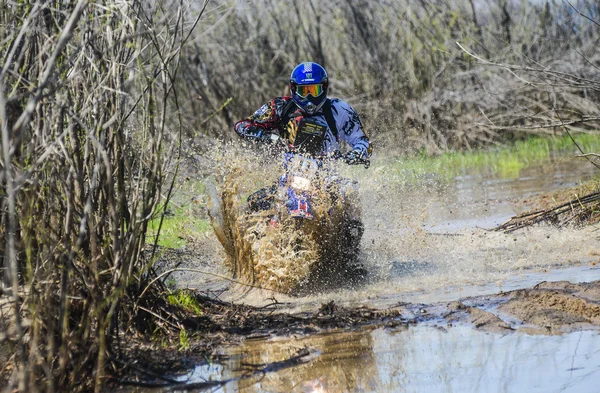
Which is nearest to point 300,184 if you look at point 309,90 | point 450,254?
point 309,90

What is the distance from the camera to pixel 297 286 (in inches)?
310

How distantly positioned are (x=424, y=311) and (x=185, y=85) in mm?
15889

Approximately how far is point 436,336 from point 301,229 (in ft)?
8.53

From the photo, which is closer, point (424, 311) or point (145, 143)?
point (145, 143)

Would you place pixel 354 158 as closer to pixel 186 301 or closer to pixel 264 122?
pixel 264 122

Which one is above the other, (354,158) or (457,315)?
(354,158)

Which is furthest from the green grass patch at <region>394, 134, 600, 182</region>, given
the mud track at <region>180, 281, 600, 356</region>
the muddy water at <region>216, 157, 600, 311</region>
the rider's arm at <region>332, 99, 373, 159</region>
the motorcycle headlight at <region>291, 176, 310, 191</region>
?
the mud track at <region>180, 281, 600, 356</region>

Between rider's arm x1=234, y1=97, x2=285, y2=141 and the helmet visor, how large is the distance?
13.8 inches

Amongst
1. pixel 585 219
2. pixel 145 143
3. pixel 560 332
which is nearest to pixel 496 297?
pixel 560 332

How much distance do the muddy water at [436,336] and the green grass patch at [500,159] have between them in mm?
4957

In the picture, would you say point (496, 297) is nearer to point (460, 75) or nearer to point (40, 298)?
point (40, 298)

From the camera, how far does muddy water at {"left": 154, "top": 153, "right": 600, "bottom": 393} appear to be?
4.69 metres

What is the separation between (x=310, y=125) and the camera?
8.56 m

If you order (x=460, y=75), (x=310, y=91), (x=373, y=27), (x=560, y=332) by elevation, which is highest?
(x=373, y=27)
